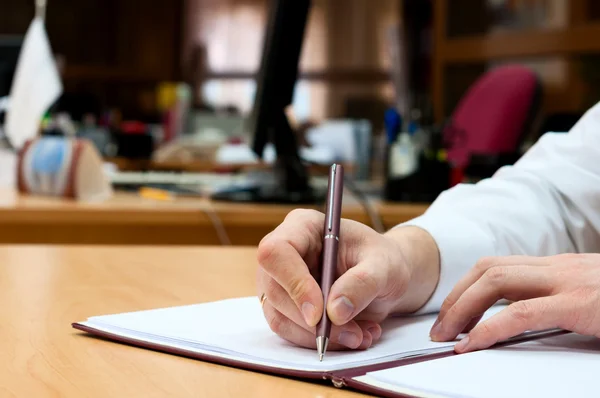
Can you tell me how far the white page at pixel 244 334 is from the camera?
56 cm

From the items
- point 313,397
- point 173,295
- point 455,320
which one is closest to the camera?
point 313,397

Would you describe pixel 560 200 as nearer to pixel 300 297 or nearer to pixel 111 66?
pixel 300 297

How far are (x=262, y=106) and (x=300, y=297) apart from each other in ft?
4.01

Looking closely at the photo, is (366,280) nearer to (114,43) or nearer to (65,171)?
(65,171)

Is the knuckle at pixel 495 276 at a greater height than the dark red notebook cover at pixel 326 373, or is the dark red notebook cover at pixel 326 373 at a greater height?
the knuckle at pixel 495 276

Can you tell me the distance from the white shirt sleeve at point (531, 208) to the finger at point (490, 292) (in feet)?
0.47

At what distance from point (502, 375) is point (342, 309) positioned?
0.11 metres

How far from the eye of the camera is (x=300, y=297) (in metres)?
0.56

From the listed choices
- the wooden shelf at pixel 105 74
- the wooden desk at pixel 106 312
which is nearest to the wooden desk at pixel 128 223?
the wooden desk at pixel 106 312

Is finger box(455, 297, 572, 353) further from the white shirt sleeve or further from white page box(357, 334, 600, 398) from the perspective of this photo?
the white shirt sleeve

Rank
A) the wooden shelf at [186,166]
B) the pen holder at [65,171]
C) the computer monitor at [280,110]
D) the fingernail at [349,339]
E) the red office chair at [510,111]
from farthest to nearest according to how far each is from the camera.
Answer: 1. the red office chair at [510,111]
2. the wooden shelf at [186,166]
3. the pen holder at [65,171]
4. the computer monitor at [280,110]
5. the fingernail at [349,339]

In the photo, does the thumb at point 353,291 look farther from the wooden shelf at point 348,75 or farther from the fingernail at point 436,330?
the wooden shelf at point 348,75

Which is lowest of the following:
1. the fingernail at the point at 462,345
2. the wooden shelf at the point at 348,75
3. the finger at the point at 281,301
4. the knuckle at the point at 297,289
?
the wooden shelf at the point at 348,75

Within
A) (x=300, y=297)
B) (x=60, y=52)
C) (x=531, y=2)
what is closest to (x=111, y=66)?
(x=60, y=52)
